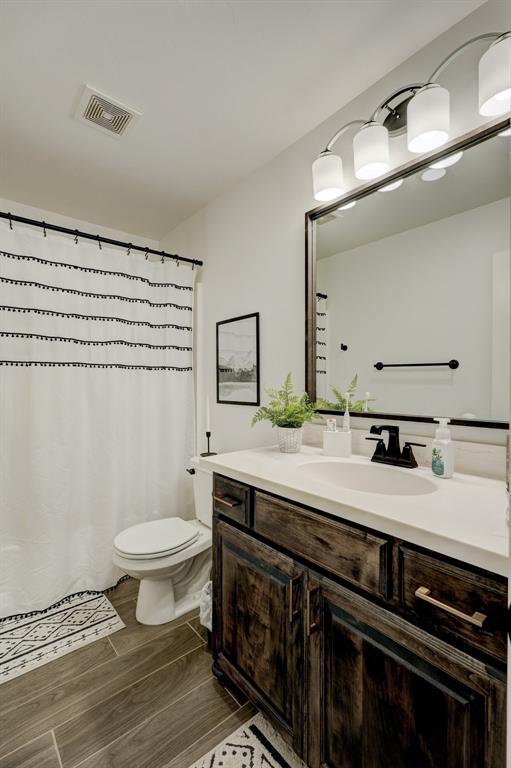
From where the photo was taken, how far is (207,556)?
2.05 metres

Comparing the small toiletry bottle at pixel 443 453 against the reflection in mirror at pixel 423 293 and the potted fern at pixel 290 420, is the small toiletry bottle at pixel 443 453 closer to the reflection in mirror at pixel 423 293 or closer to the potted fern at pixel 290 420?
the reflection in mirror at pixel 423 293

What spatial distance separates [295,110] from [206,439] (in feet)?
6.27

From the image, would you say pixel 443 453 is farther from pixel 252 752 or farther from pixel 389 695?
pixel 252 752

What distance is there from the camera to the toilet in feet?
5.43

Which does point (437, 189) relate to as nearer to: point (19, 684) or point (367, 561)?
point (367, 561)

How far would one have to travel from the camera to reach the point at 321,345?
64.8 inches

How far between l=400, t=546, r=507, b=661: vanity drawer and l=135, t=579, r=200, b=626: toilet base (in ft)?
4.67

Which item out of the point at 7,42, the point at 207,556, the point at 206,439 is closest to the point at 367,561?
the point at 207,556

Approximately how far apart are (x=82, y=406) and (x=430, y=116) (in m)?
2.07

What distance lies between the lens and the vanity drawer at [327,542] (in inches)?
31.9

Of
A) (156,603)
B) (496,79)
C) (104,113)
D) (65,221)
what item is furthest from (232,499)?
(65,221)

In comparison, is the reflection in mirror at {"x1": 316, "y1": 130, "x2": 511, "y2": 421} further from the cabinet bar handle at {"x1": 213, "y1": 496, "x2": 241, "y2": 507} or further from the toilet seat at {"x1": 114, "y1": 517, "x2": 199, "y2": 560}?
the toilet seat at {"x1": 114, "y1": 517, "x2": 199, "y2": 560}

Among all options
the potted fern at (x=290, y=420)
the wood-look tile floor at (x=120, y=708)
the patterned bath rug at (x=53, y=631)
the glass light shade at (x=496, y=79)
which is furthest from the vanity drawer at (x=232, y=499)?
the glass light shade at (x=496, y=79)

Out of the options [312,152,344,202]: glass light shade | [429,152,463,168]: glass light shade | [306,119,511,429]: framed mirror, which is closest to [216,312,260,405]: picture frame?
[306,119,511,429]: framed mirror
